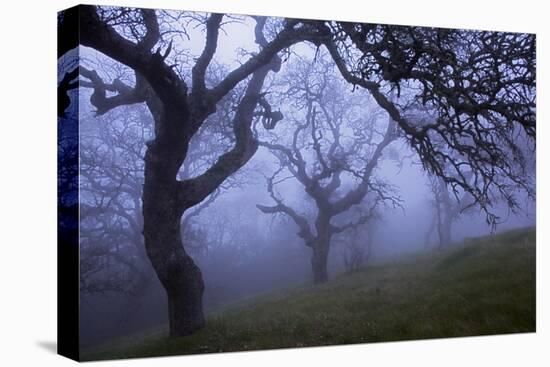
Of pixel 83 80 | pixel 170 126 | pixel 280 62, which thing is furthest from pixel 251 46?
pixel 83 80

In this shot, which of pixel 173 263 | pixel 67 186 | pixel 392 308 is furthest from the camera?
pixel 392 308

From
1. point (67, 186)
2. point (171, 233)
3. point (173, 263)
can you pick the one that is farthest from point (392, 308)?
point (67, 186)

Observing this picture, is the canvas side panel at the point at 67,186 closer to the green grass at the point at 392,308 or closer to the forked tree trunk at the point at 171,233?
the green grass at the point at 392,308

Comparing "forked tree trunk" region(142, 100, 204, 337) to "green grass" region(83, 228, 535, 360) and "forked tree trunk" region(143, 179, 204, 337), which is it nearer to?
"forked tree trunk" region(143, 179, 204, 337)

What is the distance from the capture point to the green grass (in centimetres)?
1156

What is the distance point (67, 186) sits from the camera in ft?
36.5

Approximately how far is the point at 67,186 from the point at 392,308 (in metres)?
4.48

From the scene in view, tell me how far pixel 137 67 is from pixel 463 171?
188 inches

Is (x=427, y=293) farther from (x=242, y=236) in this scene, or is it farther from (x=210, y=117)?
(x=210, y=117)

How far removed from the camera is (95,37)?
431 inches

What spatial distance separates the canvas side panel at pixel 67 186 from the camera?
10.9 m

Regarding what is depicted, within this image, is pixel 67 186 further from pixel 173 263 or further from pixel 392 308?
pixel 392 308

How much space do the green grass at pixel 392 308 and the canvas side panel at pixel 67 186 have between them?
0.55 metres

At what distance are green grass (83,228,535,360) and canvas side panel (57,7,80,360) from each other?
0.55 metres
